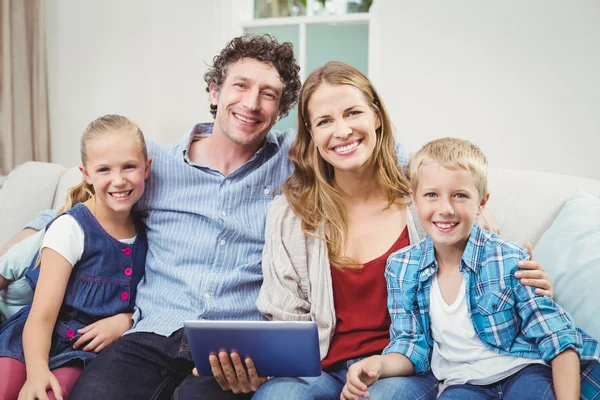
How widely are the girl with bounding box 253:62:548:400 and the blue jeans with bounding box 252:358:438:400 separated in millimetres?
11

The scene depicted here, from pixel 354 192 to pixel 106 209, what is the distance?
0.71 meters

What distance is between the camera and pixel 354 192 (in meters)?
1.54

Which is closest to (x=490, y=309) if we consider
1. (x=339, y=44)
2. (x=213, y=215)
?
(x=213, y=215)

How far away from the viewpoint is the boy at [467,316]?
111cm

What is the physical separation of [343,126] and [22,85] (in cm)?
226

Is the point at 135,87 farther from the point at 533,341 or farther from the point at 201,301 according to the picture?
the point at 533,341

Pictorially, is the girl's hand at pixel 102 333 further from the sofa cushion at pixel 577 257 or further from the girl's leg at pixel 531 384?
the sofa cushion at pixel 577 257

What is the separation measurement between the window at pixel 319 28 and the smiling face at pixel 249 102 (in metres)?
1.44

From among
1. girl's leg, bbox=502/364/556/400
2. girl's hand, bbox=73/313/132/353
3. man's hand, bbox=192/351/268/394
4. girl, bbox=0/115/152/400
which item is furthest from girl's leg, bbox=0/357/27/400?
girl's leg, bbox=502/364/556/400

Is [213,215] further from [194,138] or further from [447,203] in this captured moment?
[447,203]

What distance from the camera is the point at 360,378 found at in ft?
3.79

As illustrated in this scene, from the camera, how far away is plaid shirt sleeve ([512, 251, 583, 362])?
108 cm

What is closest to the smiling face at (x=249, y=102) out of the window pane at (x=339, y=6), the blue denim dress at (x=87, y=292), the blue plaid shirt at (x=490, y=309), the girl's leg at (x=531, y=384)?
the blue denim dress at (x=87, y=292)

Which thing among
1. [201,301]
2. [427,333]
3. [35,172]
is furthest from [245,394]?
[35,172]
